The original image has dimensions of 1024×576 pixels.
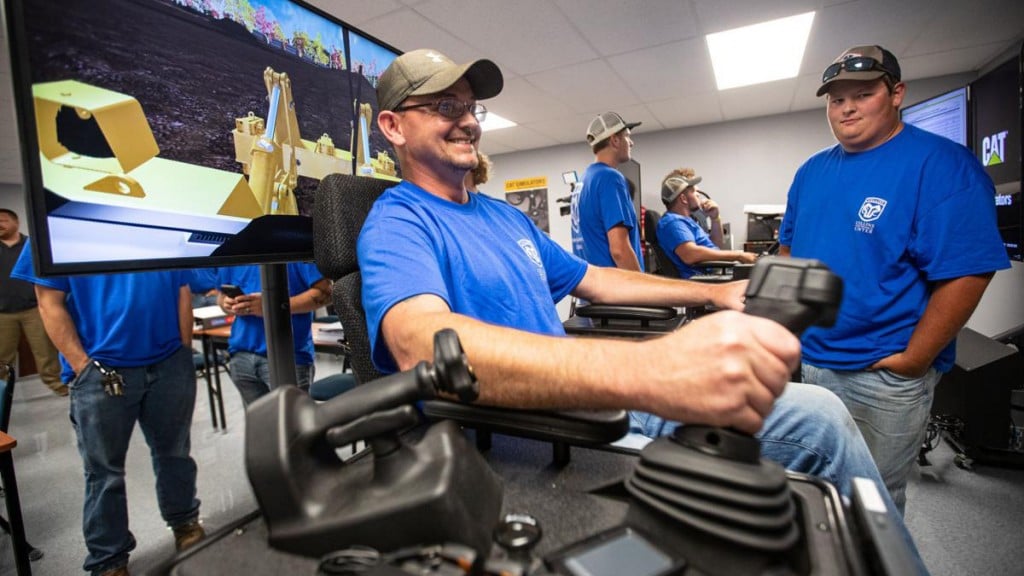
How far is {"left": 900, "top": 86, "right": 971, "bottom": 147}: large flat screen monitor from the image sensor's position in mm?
2869

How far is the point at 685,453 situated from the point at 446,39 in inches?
147

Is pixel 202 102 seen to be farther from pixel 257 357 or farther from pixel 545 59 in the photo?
pixel 545 59

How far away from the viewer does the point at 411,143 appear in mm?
1180

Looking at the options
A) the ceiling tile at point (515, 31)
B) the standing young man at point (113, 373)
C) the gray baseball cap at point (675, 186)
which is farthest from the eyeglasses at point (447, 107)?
the gray baseball cap at point (675, 186)

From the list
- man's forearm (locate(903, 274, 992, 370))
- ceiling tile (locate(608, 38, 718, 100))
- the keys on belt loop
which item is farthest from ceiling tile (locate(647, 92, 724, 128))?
the keys on belt loop

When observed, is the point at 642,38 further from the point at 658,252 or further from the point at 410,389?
the point at 410,389

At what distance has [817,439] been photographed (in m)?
0.87

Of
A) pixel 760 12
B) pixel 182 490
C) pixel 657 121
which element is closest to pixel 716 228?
pixel 657 121

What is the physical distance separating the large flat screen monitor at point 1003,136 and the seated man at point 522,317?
2.52m

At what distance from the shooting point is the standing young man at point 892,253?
132 centimetres

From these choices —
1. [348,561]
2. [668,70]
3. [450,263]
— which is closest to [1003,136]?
[668,70]

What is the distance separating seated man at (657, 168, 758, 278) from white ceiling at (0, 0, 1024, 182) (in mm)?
1168

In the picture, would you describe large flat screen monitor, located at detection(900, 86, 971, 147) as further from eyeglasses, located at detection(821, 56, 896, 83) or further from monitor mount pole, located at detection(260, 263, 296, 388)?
monitor mount pole, located at detection(260, 263, 296, 388)

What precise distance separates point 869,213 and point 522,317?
1.19 metres
